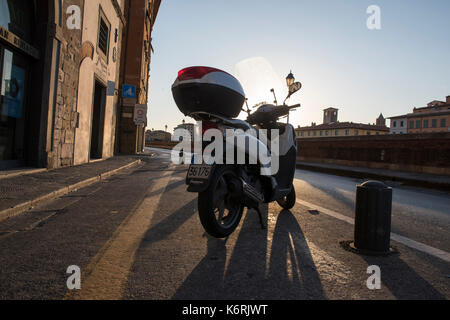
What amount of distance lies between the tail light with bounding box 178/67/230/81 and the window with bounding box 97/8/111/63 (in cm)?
996

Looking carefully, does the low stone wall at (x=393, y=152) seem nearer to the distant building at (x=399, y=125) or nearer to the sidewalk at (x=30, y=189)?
the sidewalk at (x=30, y=189)

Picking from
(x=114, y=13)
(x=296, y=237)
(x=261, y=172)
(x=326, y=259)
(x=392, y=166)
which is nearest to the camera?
(x=326, y=259)

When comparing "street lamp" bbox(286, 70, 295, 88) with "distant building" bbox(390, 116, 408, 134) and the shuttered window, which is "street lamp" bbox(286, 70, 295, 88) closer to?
the shuttered window

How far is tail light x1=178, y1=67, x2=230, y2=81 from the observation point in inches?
106


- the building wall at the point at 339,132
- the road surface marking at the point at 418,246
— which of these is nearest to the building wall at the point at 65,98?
the road surface marking at the point at 418,246

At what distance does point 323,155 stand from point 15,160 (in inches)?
711

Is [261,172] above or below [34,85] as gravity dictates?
below

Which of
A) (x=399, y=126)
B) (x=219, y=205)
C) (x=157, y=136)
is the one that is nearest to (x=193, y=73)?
(x=219, y=205)

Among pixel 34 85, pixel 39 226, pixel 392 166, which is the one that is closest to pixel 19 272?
pixel 39 226

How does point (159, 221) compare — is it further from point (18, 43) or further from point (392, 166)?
point (392, 166)

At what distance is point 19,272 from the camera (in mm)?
2031

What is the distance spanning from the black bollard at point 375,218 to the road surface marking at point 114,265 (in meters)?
1.99

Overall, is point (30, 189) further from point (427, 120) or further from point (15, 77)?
point (427, 120)

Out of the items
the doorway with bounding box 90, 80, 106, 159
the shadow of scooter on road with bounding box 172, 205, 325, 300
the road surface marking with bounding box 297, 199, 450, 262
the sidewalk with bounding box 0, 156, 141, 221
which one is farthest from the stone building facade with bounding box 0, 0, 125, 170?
the road surface marking with bounding box 297, 199, 450, 262
